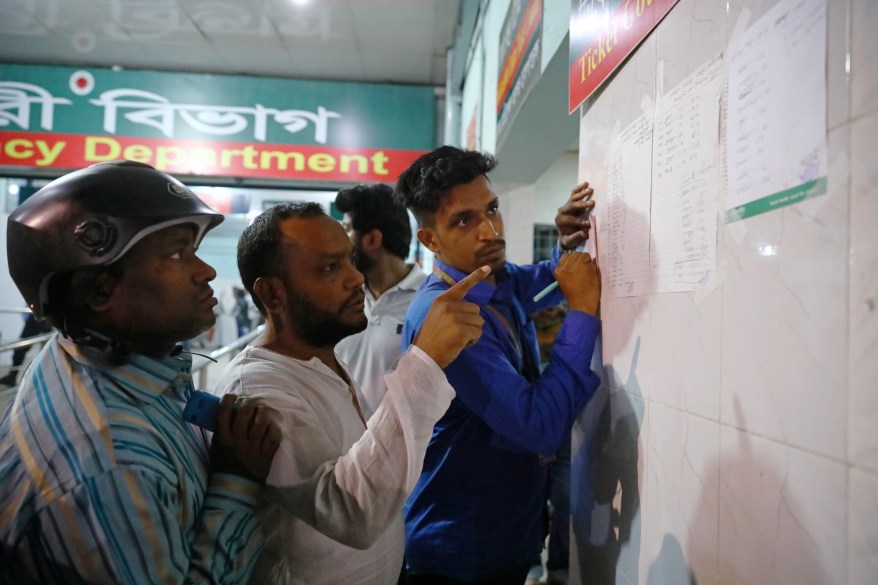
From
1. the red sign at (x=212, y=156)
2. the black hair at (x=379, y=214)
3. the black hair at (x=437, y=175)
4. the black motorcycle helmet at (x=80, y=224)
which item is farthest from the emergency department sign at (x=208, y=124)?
the black motorcycle helmet at (x=80, y=224)

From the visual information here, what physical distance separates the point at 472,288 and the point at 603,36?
65 centimetres

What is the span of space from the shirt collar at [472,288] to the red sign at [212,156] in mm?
3277

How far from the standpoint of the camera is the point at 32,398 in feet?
2.49

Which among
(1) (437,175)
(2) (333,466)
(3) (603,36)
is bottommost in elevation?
(2) (333,466)

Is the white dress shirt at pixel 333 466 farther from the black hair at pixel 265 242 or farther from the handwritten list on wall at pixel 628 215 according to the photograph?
the handwritten list on wall at pixel 628 215

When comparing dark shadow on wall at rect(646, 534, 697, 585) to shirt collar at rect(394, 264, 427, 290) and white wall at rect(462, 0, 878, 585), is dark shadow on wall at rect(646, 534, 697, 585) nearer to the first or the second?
white wall at rect(462, 0, 878, 585)

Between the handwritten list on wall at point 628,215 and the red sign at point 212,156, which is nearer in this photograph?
the handwritten list on wall at point 628,215

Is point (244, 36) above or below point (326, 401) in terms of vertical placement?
above

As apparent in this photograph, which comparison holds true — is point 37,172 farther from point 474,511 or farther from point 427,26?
point 474,511

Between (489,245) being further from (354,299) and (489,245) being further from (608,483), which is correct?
(608,483)

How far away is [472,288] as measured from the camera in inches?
54.4

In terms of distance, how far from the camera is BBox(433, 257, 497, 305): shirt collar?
1.37 m

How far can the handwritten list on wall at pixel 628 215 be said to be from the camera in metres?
1.09

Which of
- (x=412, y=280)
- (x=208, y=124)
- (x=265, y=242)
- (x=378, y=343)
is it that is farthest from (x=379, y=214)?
(x=208, y=124)
